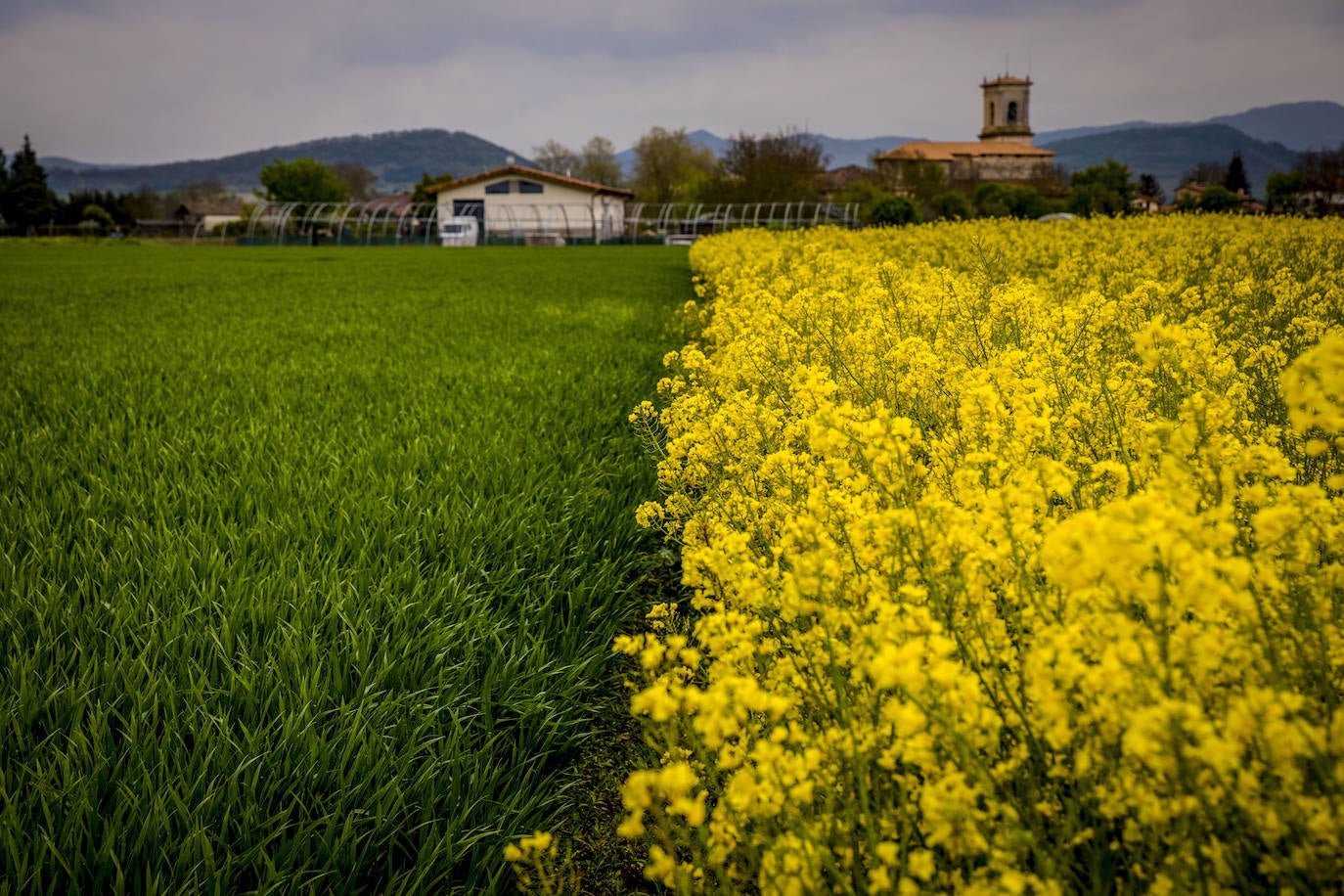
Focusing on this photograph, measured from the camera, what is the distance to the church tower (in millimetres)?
141500

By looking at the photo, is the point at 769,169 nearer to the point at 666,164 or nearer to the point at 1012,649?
the point at 666,164

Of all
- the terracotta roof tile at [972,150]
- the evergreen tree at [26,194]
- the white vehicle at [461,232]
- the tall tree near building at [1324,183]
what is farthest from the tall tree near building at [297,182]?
the tall tree near building at [1324,183]

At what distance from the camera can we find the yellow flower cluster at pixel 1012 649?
1.26 m

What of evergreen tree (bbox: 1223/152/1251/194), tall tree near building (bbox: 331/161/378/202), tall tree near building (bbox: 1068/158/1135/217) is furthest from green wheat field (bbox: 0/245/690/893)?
tall tree near building (bbox: 331/161/378/202)

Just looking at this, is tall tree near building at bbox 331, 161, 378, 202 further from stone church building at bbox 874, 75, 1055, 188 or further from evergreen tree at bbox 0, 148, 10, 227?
stone church building at bbox 874, 75, 1055, 188

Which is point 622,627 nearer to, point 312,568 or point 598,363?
point 312,568

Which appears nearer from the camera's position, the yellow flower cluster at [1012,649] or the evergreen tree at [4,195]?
the yellow flower cluster at [1012,649]

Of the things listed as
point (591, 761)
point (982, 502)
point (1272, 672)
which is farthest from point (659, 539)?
point (1272, 672)

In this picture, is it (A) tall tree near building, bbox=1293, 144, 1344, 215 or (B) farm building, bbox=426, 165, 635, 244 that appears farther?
(B) farm building, bbox=426, 165, 635, 244

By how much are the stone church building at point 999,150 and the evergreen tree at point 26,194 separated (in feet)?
250

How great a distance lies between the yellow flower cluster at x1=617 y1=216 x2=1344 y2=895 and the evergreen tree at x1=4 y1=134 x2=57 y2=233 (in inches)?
3579

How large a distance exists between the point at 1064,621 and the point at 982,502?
0.36m

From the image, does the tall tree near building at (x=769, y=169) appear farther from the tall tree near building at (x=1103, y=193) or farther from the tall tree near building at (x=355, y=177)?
the tall tree near building at (x=355, y=177)

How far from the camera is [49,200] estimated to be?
A: 7700 cm
